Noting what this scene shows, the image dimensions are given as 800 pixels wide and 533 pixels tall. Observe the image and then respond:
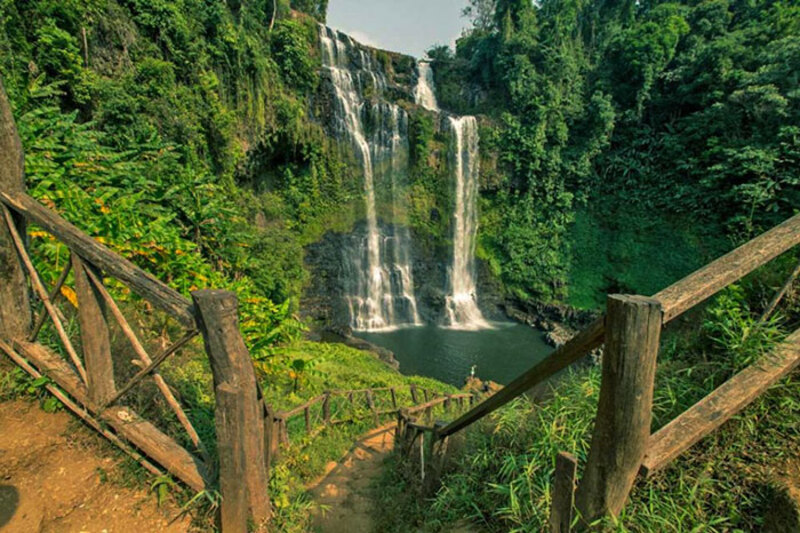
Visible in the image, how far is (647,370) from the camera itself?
48.8 inches

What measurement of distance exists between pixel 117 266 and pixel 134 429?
1005 millimetres

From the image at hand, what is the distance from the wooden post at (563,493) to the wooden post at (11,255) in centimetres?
368

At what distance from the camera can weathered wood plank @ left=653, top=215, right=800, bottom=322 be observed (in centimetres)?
129

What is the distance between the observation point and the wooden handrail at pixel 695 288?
1.31 metres

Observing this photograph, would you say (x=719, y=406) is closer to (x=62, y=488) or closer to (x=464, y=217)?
(x=62, y=488)

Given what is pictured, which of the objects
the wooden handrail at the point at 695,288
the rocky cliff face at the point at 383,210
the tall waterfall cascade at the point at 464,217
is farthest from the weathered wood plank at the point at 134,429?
the tall waterfall cascade at the point at 464,217

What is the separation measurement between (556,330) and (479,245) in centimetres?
633

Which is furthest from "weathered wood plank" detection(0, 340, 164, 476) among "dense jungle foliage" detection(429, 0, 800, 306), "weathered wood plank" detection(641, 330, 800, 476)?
"dense jungle foliage" detection(429, 0, 800, 306)

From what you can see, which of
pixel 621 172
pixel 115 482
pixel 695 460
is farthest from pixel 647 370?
pixel 621 172

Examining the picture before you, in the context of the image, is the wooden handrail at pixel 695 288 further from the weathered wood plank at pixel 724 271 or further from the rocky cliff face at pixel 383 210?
the rocky cliff face at pixel 383 210

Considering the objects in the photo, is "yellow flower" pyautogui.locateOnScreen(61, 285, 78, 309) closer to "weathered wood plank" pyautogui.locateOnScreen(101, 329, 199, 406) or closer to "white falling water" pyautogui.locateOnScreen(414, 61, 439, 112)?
"weathered wood plank" pyautogui.locateOnScreen(101, 329, 199, 406)

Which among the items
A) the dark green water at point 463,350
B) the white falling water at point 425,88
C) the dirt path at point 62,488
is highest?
the white falling water at point 425,88

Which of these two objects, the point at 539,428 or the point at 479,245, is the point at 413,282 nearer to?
the point at 479,245

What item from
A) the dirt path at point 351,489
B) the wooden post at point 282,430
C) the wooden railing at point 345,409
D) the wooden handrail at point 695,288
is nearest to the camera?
the wooden handrail at point 695,288
